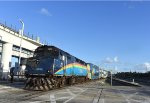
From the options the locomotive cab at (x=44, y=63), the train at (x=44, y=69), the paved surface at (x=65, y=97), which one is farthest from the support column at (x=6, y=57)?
the paved surface at (x=65, y=97)

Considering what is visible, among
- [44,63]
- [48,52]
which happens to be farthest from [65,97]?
[48,52]

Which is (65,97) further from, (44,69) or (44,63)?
(44,63)

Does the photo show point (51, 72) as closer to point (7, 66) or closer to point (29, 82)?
point (29, 82)

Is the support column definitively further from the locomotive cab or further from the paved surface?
the paved surface

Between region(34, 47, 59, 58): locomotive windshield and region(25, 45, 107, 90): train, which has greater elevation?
region(34, 47, 59, 58): locomotive windshield

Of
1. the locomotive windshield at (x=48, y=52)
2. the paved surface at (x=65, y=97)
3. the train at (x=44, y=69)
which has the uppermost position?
the locomotive windshield at (x=48, y=52)

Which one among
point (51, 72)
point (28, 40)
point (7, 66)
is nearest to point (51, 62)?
point (51, 72)

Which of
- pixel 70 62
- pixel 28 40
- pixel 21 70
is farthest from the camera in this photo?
pixel 28 40

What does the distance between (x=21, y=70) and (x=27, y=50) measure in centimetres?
3101

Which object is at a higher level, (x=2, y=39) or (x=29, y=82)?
(x=2, y=39)

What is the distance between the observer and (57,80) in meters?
25.3

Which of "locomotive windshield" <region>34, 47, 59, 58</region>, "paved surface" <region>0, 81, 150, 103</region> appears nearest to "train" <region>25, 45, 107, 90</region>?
"locomotive windshield" <region>34, 47, 59, 58</region>

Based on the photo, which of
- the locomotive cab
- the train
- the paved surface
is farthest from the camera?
the locomotive cab

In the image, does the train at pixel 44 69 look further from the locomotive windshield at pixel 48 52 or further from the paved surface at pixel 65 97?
the paved surface at pixel 65 97
